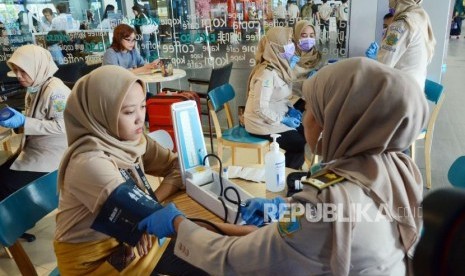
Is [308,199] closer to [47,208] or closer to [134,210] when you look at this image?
[134,210]

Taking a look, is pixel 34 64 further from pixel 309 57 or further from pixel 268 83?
pixel 309 57

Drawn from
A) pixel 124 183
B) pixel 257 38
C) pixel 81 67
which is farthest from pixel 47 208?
pixel 81 67

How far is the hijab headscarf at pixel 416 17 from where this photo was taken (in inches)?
101

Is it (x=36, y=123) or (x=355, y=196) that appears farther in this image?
(x=36, y=123)

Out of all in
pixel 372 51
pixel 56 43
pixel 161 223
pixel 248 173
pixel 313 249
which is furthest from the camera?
pixel 56 43

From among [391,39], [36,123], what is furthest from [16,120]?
[391,39]

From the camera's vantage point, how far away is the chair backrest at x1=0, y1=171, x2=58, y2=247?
4.35ft

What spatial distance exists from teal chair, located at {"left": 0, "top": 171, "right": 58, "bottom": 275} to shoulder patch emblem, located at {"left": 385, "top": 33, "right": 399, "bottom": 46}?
2221 millimetres

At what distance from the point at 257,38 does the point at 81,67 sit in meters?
2.09

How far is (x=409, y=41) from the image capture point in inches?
103

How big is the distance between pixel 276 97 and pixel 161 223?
174cm

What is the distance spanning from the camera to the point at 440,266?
0.74 feet

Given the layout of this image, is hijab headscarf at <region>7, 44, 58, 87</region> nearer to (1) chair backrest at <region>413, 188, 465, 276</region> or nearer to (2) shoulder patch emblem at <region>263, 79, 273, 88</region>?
(2) shoulder patch emblem at <region>263, 79, 273, 88</region>

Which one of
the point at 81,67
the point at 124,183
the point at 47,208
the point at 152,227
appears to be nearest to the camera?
the point at 152,227
